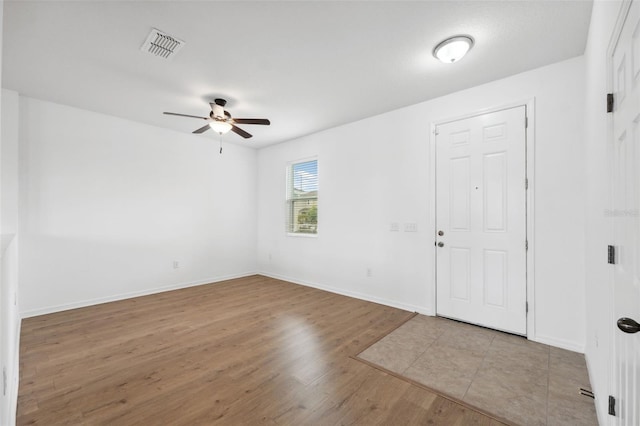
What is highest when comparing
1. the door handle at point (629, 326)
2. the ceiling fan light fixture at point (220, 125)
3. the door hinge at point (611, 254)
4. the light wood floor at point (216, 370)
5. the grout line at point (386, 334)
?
the ceiling fan light fixture at point (220, 125)

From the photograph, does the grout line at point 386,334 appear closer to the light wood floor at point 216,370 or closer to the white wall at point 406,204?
the light wood floor at point 216,370

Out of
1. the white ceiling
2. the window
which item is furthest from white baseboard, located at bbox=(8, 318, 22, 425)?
the window

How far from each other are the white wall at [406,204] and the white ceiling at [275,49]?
0.26 meters

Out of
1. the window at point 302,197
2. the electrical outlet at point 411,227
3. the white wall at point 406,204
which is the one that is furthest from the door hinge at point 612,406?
the window at point 302,197

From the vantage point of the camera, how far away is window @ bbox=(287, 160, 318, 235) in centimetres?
527

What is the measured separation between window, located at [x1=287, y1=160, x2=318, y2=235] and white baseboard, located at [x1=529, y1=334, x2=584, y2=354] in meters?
3.40

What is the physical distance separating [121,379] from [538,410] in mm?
3036

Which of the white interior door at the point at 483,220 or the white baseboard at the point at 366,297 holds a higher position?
the white interior door at the point at 483,220

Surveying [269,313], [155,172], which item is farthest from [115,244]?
[269,313]

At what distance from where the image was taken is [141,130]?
4.55 m

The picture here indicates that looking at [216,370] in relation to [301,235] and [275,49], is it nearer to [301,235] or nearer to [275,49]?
[275,49]

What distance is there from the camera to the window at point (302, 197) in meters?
5.27

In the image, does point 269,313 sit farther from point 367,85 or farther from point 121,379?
point 367,85

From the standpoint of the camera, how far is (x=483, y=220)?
322 cm
